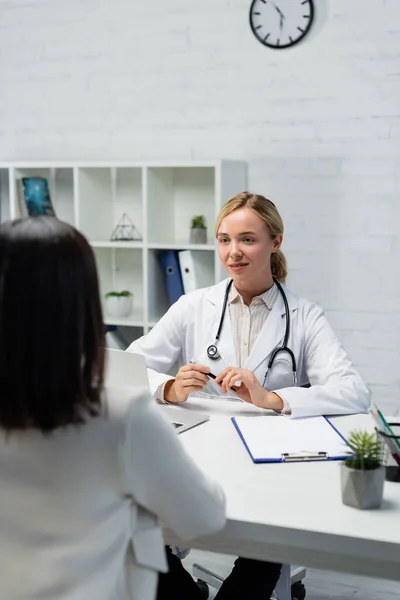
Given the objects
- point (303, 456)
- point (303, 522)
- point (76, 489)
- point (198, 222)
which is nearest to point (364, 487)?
point (303, 522)

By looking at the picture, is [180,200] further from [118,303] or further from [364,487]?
[364,487]

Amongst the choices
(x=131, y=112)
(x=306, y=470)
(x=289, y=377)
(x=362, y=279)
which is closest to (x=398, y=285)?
(x=362, y=279)

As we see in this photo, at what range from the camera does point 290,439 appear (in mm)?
1785

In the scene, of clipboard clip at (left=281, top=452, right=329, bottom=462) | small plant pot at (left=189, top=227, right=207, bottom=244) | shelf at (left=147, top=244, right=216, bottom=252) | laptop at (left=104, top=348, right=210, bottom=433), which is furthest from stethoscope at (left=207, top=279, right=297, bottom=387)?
small plant pot at (left=189, top=227, right=207, bottom=244)

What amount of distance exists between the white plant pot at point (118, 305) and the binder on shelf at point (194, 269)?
1.08 feet

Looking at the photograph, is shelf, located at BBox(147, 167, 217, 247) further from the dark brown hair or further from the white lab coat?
the dark brown hair

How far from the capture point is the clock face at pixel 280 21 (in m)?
3.43

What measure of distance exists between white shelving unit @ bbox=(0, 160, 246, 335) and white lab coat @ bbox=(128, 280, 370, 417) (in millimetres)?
1030

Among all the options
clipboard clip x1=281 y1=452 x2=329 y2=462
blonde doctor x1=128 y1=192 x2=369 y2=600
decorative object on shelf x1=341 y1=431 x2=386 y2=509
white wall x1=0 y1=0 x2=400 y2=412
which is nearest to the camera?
decorative object on shelf x1=341 y1=431 x2=386 y2=509

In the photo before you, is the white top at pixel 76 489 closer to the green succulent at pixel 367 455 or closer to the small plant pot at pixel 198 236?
the green succulent at pixel 367 455

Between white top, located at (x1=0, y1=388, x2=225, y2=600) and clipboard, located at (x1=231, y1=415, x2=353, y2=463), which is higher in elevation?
white top, located at (x1=0, y1=388, x2=225, y2=600)

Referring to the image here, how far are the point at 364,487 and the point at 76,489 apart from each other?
0.58 meters

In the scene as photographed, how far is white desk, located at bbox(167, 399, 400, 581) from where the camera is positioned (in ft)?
4.23

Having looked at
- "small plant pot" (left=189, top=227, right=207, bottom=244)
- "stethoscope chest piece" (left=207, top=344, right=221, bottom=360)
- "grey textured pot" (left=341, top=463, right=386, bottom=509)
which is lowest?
"grey textured pot" (left=341, top=463, right=386, bottom=509)
